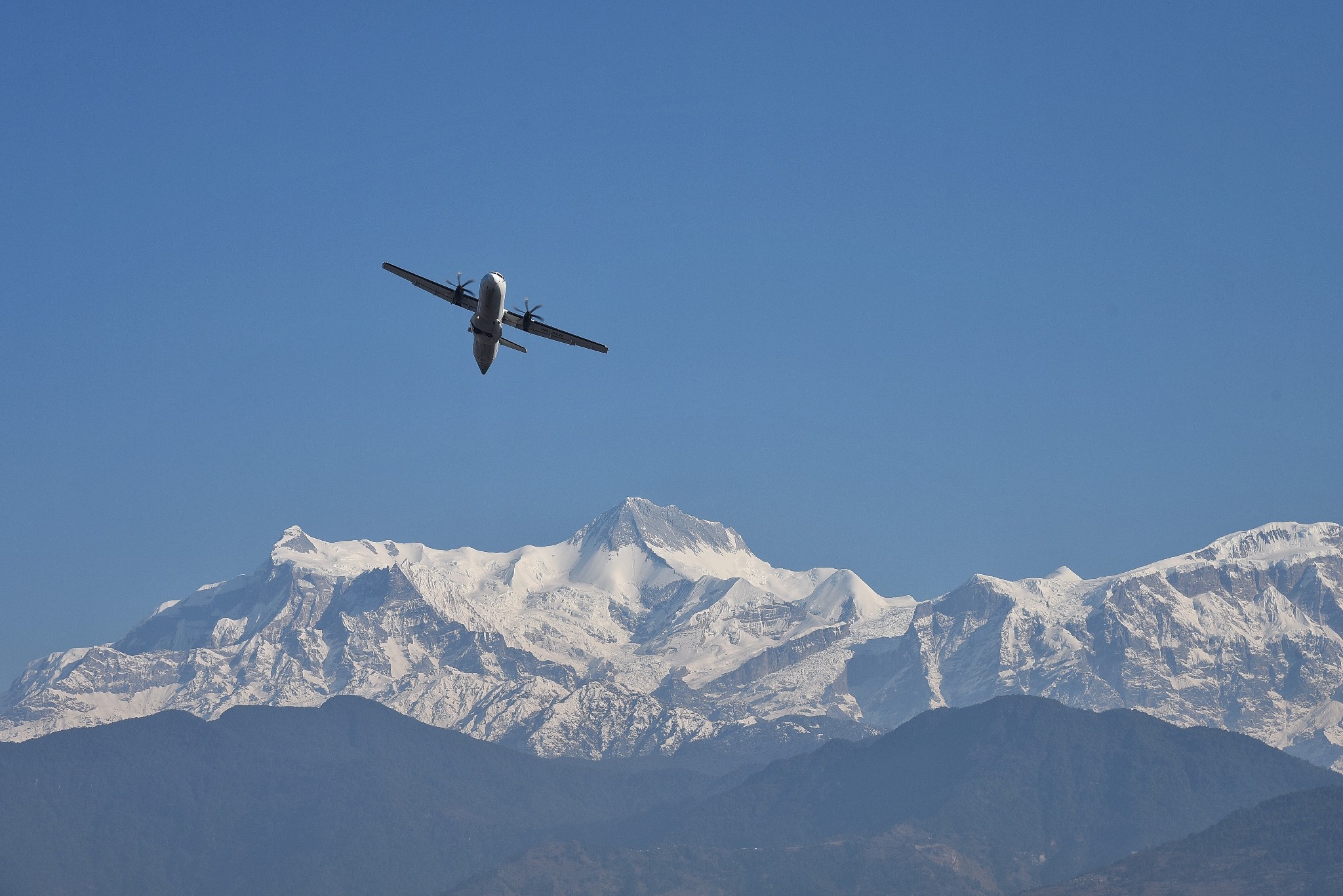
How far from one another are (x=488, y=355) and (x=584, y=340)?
1074 cm

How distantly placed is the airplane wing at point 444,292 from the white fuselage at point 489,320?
2171 mm

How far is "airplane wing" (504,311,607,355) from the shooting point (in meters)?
131

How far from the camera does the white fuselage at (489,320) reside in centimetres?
12238

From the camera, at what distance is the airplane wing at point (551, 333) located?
430ft

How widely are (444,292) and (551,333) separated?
32.7 feet

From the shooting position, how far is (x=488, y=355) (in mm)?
127750

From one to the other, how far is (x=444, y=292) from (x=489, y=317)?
21.8 ft

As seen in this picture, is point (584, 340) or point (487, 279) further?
point (584, 340)

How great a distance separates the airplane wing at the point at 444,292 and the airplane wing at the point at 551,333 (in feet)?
10.2

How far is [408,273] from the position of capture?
127375 mm

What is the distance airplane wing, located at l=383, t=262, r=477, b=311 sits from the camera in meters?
128

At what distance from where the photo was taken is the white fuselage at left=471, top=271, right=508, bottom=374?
4818 inches

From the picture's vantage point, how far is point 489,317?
409ft

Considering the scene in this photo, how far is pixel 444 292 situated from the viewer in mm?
129250
